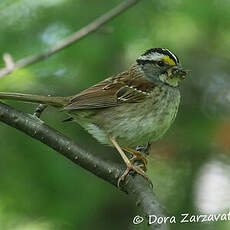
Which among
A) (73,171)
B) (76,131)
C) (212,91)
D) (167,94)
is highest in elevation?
(212,91)

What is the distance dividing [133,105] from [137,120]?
182 millimetres

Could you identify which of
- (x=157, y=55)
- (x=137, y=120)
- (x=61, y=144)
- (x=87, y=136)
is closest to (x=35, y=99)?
(x=61, y=144)

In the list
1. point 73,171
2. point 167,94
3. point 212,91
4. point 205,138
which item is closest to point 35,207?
point 73,171

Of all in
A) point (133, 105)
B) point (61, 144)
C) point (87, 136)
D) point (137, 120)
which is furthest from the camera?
point (87, 136)

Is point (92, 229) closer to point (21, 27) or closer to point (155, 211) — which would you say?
point (21, 27)

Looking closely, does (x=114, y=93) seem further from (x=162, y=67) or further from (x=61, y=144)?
(x=61, y=144)

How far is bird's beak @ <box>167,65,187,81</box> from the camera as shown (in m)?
4.37

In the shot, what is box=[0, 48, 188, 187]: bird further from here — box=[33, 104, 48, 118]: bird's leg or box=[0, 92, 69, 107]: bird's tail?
box=[33, 104, 48, 118]: bird's leg

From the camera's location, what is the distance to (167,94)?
4391 millimetres

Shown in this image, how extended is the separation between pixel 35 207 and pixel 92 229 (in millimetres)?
1030

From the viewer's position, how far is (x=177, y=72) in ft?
14.5

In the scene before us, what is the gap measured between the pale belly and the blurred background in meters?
0.57

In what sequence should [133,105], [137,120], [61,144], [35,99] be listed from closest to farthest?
[61,144] → [35,99] → [137,120] → [133,105]

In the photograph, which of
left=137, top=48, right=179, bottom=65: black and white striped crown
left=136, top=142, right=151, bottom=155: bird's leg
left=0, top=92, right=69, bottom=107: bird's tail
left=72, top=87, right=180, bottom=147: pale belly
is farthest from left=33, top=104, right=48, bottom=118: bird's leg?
left=137, top=48, right=179, bottom=65: black and white striped crown
